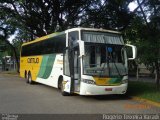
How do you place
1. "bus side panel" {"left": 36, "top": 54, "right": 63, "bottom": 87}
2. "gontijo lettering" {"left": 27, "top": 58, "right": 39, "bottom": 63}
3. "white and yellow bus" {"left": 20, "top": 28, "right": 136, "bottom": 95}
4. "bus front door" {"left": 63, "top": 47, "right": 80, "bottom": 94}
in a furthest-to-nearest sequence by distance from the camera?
1. "gontijo lettering" {"left": 27, "top": 58, "right": 39, "bottom": 63}
2. "bus side panel" {"left": 36, "top": 54, "right": 63, "bottom": 87}
3. "bus front door" {"left": 63, "top": 47, "right": 80, "bottom": 94}
4. "white and yellow bus" {"left": 20, "top": 28, "right": 136, "bottom": 95}

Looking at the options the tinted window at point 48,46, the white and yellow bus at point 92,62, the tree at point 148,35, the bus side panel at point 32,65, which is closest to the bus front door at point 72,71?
the white and yellow bus at point 92,62

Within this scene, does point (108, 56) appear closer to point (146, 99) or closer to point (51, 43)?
point (146, 99)

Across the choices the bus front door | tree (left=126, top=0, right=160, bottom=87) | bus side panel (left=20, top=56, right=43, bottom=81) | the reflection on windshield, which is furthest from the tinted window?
tree (left=126, top=0, right=160, bottom=87)

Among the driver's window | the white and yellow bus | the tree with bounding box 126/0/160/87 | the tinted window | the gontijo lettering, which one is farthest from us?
the gontijo lettering

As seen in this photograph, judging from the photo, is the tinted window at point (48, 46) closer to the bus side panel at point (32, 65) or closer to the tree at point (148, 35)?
the bus side panel at point (32, 65)

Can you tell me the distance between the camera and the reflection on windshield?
15.6m

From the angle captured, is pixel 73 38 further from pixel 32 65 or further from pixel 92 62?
pixel 32 65

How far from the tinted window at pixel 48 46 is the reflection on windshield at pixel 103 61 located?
102 inches

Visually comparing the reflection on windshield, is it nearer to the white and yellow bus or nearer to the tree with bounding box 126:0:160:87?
the white and yellow bus

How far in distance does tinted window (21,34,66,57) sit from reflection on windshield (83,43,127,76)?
2586mm

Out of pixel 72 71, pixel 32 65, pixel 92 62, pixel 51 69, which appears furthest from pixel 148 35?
pixel 32 65

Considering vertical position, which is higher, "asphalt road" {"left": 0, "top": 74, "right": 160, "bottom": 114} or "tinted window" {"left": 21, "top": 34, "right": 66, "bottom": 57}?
"tinted window" {"left": 21, "top": 34, "right": 66, "bottom": 57}

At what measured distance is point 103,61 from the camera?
15.8m

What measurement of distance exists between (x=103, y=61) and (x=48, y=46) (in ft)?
20.8
